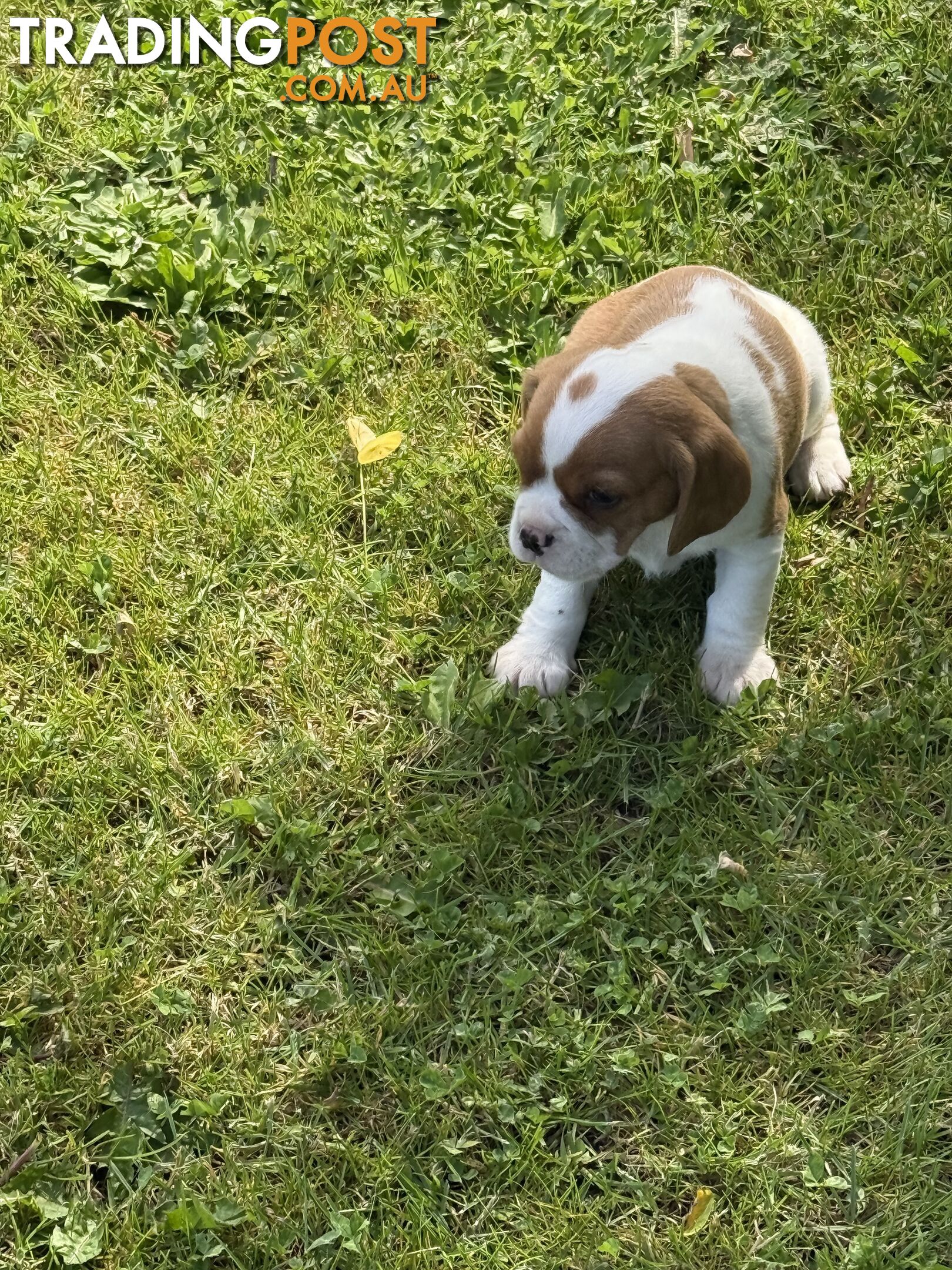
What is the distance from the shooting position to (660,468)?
2.81 meters

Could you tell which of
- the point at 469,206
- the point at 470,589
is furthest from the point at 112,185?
the point at 470,589

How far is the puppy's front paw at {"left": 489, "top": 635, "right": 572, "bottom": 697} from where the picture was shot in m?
3.47

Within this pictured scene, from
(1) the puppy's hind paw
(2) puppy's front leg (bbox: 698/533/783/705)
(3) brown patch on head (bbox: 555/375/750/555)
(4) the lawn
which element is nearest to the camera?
(3) brown patch on head (bbox: 555/375/750/555)

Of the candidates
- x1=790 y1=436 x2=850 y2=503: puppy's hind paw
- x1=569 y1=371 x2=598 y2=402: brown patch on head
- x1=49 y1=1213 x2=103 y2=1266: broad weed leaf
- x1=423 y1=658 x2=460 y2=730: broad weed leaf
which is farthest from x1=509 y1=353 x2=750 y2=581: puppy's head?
x1=49 y1=1213 x2=103 y2=1266: broad weed leaf

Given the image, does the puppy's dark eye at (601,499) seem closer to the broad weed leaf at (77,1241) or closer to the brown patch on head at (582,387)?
the brown patch on head at (582,387)

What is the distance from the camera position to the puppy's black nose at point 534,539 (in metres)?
2.94

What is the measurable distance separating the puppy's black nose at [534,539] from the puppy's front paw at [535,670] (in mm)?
535

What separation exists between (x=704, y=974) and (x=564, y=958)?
0.33m

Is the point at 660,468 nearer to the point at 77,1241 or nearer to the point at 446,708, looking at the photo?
the point at 446,708

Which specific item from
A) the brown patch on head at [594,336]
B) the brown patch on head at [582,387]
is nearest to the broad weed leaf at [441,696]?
the brown patch on head at [594,336]

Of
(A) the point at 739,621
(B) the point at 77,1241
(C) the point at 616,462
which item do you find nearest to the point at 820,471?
(A) the point at 739,621

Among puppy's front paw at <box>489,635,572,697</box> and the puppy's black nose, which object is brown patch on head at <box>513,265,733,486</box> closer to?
the puppy's black nose

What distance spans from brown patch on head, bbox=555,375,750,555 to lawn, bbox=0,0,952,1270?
0.70 m

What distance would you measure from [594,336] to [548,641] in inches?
32.6
